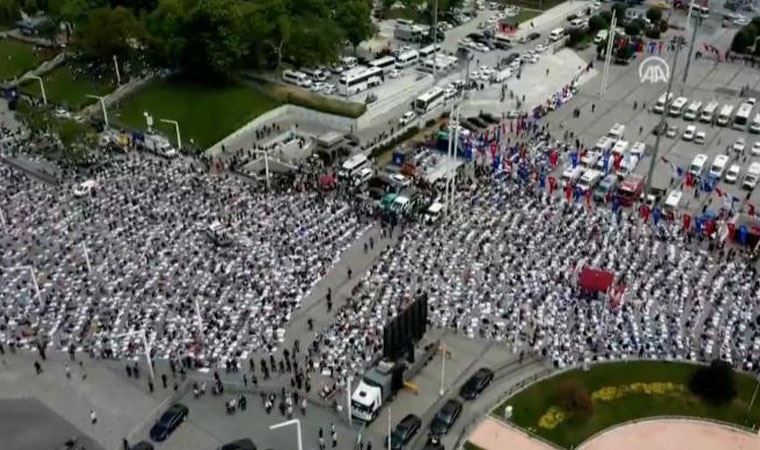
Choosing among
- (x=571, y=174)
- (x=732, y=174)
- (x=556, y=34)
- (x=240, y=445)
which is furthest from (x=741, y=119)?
(x=240, y=445)

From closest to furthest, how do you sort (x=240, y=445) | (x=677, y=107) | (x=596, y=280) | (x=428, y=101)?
(x=240, y=445)
(x=596, y=280)
(x=428, y=101)
(x=677, y=107)

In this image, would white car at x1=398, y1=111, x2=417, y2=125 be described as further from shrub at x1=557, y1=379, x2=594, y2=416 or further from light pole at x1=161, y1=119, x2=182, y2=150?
shrub at x1=557, y1=379, x2=594, y2=416

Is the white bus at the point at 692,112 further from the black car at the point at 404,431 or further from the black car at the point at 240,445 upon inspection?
the black car at the point at 240,445

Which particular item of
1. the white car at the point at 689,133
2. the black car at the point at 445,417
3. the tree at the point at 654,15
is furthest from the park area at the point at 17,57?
the tree at the point at 654,15

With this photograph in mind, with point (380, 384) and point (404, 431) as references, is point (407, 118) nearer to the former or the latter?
point (380, 384)

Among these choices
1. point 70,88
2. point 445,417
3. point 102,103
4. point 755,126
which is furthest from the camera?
point 70,88

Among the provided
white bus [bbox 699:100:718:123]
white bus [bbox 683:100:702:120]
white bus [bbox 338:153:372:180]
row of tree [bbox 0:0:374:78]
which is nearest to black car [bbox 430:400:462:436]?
white bus [bbox 338:153:372:180]

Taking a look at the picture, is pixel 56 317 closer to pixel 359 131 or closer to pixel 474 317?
pixel 474 317
